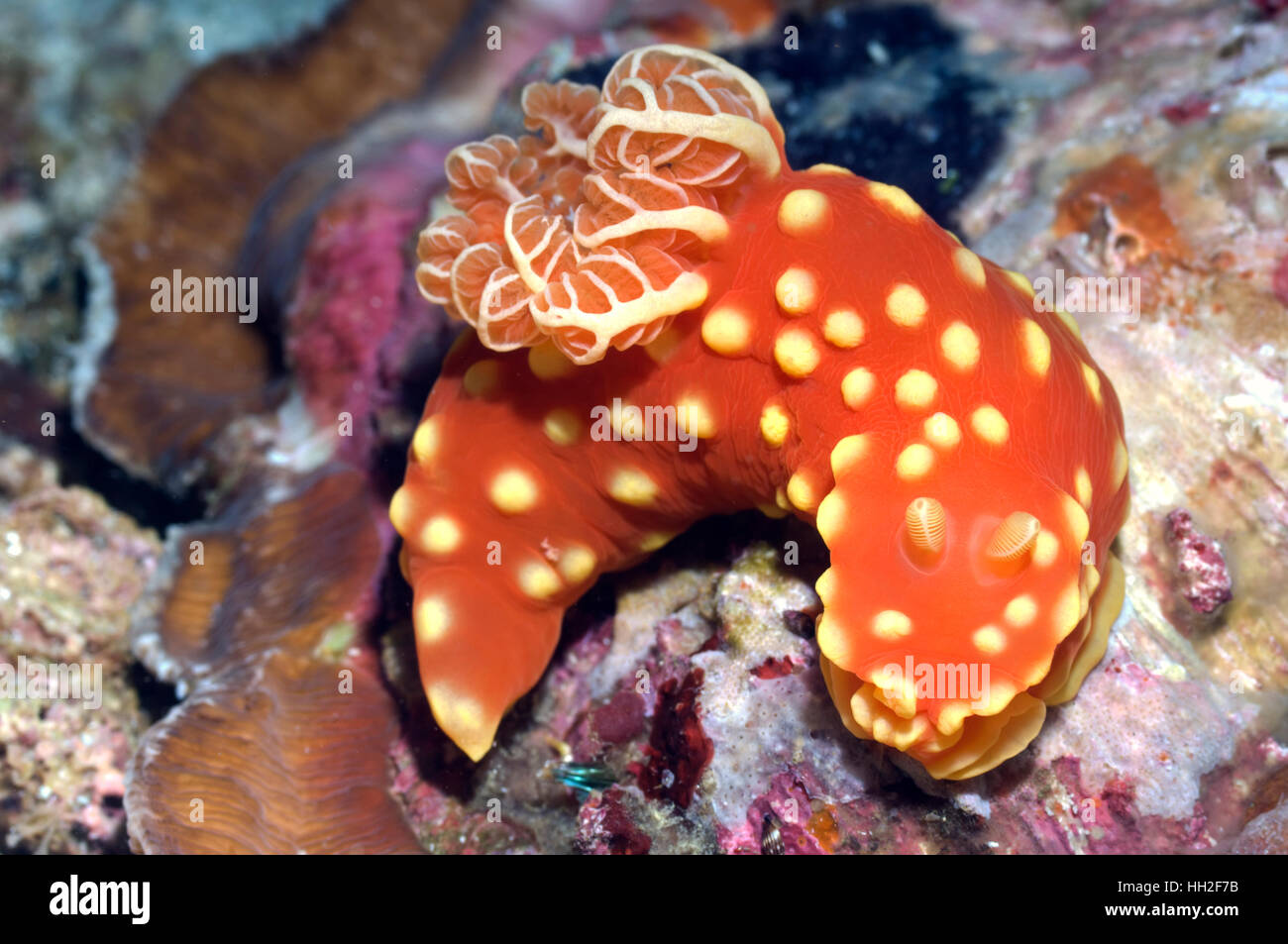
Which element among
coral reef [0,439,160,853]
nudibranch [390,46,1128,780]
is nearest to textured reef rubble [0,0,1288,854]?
coral reef [0,439,160,853]

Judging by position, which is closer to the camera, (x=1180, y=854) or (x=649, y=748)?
(x=1180, y=854)

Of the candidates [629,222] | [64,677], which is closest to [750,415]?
[629,222]

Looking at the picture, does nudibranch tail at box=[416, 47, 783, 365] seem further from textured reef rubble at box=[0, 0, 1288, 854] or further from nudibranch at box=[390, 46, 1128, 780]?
textured reef rubble at box=[0, 0, 1288, 854]

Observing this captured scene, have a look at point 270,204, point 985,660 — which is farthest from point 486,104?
point 985,660

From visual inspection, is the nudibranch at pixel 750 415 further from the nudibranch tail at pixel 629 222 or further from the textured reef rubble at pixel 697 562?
the textured reef rubble at pixel 697 562
